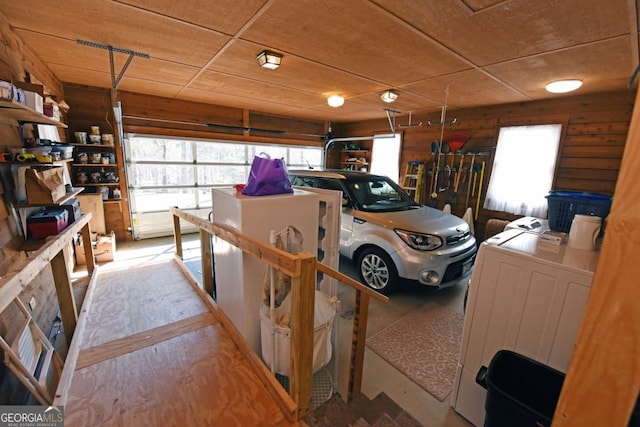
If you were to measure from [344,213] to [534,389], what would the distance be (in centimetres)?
240

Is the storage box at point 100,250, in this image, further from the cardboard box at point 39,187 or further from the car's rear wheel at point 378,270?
the car's rear wheel at point 378,270

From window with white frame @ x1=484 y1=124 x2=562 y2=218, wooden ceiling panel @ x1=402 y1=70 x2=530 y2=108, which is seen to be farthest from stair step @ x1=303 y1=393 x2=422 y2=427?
window with white frame @ x1=484 y1=124 x2=562 y2=218

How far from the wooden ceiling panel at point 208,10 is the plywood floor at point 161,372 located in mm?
2378

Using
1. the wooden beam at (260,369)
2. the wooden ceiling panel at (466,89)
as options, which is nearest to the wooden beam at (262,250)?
the wooden beam at (260,369)

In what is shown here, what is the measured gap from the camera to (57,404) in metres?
1.47

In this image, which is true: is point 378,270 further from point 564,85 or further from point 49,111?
point 49,111

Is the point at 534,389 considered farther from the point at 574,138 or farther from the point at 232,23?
the point at 574,138

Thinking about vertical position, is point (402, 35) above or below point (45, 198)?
above

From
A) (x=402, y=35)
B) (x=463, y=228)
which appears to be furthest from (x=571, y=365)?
(x=463, y=228)

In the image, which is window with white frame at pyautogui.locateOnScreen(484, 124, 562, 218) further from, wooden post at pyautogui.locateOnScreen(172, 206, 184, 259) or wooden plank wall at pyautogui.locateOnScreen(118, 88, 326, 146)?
wooden post at pyautogui.locateOnScreen(172, 206, 184, 259)

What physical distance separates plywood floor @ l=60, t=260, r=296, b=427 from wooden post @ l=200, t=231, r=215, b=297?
0.17 metres

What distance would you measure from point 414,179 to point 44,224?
5458 millimetres

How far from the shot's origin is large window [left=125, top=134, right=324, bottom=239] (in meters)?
4.74

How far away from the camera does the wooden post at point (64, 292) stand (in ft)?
6.23
